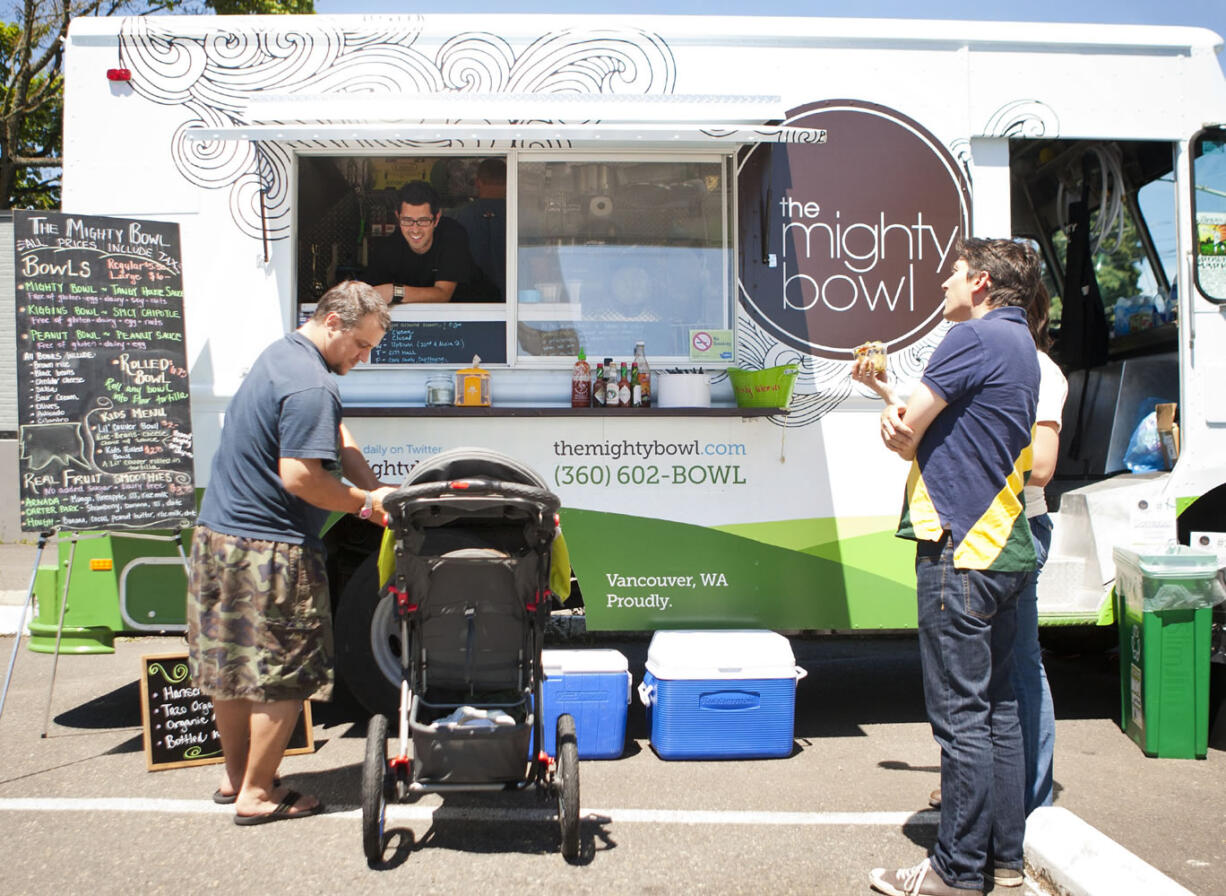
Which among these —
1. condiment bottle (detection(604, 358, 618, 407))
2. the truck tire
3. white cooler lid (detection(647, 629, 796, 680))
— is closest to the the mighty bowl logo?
condiment bottle (detection(604, 358, 618, 407))

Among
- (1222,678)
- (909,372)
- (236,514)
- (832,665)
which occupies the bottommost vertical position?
(832,665)

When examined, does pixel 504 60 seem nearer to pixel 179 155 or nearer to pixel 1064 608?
pixel 179 155

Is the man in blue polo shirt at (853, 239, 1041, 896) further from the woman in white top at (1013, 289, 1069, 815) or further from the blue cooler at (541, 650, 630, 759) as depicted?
the blue cooler at (541, 650, 630, 759)

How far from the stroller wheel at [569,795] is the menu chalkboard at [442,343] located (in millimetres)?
2110

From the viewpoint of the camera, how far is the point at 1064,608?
4762mm

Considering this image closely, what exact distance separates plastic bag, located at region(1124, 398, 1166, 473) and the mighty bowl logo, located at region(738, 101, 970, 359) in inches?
52.7

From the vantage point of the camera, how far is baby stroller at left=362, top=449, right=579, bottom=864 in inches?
127

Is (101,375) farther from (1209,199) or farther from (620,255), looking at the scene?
(1209,199)

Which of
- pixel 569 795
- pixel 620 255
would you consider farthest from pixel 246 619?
pixel 620 255

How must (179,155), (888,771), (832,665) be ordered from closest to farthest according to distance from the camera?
1. (888,771)
2. (179,155)
3. (832,665)

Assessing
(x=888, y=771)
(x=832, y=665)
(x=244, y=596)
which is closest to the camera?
(x=244, y=596)

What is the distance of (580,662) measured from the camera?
441cm

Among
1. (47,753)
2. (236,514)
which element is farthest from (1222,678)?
(47,753)

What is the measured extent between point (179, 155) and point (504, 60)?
1628 millimetres
